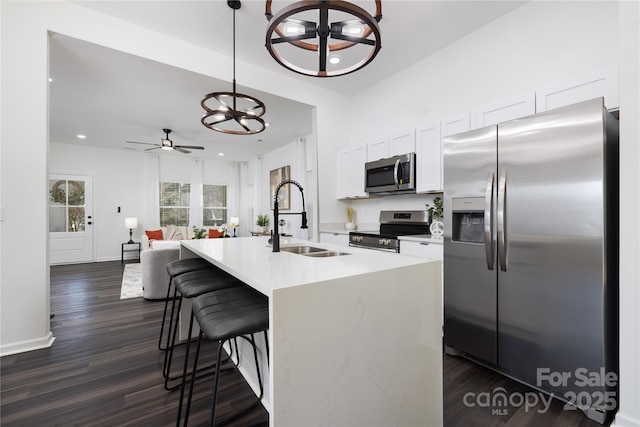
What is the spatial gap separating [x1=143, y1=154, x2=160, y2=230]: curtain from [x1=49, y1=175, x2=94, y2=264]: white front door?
120 centimetres

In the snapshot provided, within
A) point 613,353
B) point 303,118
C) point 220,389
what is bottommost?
point 220,389

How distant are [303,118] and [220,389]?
423 centimetres

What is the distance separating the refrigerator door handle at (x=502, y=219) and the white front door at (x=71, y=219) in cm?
848

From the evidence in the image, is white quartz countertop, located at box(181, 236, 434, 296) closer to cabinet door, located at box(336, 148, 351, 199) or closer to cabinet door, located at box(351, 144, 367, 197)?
cabinet door, located at box(351, 144, 367, 197)

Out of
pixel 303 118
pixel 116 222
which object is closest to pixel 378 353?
pixel 303 118

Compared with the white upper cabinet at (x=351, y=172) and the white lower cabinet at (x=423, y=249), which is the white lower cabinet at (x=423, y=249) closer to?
the white lower cabinet at (x=423, y=249)

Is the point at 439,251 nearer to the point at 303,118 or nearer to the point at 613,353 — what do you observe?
the point at 613,353

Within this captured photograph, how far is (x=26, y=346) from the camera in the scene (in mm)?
2355

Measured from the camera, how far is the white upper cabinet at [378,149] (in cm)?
363

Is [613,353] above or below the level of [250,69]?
below

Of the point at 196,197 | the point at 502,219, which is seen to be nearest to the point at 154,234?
the point at 196,197

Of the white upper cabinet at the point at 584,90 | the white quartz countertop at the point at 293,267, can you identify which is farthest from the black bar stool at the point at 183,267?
the white upper cabinet at the point at 584,90

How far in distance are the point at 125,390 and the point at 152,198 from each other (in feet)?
22.3

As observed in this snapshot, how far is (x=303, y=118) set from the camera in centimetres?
499
